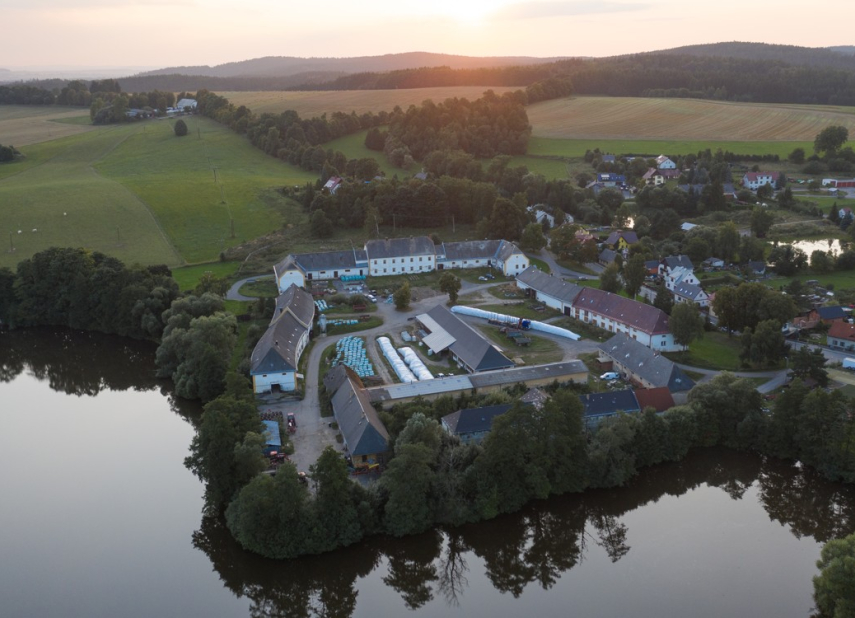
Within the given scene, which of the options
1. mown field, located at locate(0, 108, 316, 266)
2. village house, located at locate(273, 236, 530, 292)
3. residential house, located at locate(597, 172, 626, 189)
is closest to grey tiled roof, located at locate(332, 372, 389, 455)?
village house, located at locate(273, 236, 530, 292)

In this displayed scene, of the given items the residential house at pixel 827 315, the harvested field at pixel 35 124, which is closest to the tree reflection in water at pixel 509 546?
the residential house at pixel 827 315

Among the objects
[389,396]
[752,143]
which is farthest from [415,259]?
[752,143]

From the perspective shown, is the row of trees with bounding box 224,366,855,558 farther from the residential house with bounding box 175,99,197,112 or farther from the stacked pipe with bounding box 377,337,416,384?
the residential house with bounding box 175,99,197,112

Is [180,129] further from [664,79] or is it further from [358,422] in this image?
[358,422]

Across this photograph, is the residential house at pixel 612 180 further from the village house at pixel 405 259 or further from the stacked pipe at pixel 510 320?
the stacked pipe at pixel 510 320

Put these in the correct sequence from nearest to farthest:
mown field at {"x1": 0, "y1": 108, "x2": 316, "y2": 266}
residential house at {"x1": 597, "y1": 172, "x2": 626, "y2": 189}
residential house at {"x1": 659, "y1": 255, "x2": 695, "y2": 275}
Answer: residential house at {"x1": 659, "y1": 255, "x2": 695, "y2": 275}
mown field at {"x1": 0, "y1": 108, "x2": 316, "y2": 266}
residential house at {"x1": 597, "y1": 172, "x2": 626, "y2": 189}

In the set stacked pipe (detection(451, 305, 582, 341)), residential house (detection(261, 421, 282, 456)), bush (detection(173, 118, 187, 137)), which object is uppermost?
bush (detection(173, 118, 187, 137))

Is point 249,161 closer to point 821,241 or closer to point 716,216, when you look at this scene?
point 716,216

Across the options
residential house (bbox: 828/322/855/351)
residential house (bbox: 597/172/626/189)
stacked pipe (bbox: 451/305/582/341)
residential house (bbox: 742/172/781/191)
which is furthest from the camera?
residential house (bbox: 597/172/626/189)
